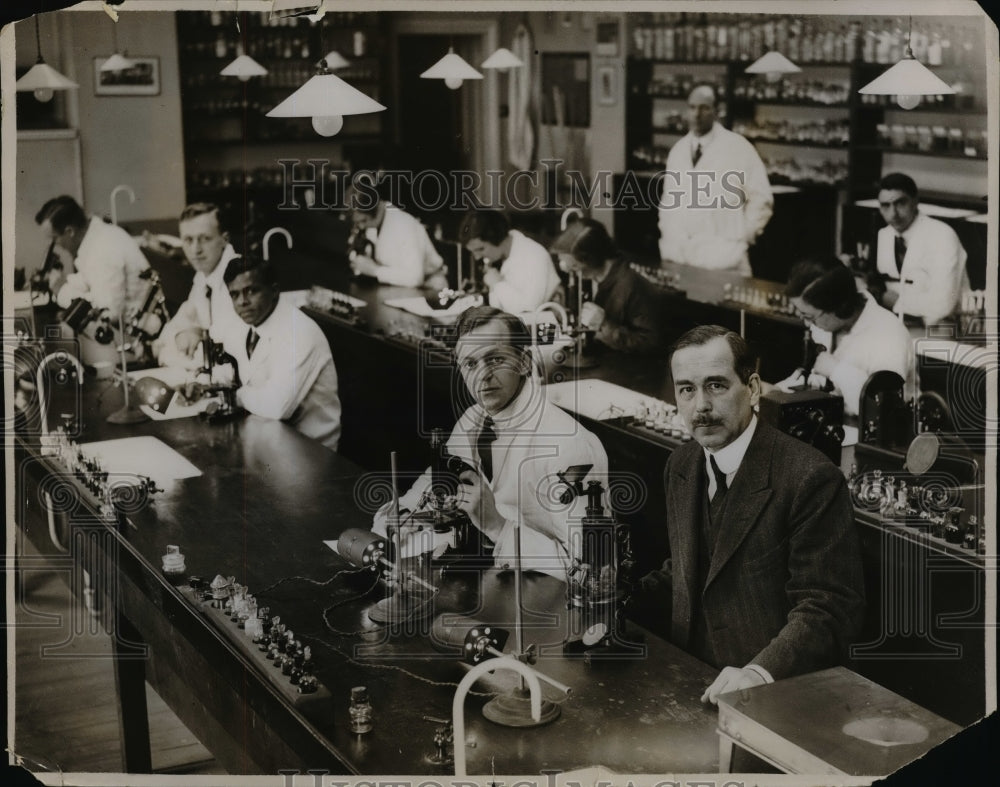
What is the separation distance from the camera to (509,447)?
5.33m

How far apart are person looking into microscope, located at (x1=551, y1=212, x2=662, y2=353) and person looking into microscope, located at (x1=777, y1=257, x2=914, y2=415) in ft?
2.17

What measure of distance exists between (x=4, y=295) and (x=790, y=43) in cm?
325

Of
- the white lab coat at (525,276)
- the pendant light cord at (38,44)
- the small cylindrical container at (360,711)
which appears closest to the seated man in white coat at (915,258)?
the white lab coat at (525,276)

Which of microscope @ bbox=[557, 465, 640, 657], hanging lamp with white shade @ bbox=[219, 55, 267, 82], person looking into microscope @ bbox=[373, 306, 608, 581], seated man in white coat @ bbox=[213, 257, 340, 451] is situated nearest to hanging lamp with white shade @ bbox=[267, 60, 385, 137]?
hanging lamp with white shade @ bbox=[219, 55, 267, 82]

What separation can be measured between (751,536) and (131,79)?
2932mm

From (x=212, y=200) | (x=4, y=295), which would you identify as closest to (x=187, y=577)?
(x=4, y=295)

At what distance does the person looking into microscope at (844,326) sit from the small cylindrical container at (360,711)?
230 centimetres

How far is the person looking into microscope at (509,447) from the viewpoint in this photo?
523 centimetres

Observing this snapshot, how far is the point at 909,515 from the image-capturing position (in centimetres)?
485

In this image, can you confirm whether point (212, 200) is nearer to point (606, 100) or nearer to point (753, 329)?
point (606, 100)

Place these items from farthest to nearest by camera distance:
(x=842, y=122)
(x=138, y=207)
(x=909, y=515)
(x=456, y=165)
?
(x=842, y=122) → (x=138, y=207) → (x=456, y=165) → (x=909, y=515)

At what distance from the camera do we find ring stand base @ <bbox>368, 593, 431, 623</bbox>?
4.61 meters

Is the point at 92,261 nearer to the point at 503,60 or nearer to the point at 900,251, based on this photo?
the point at 503,60

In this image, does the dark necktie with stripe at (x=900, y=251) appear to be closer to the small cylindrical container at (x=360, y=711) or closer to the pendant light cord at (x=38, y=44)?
the small cylindrical container at (x=360, y=711)
